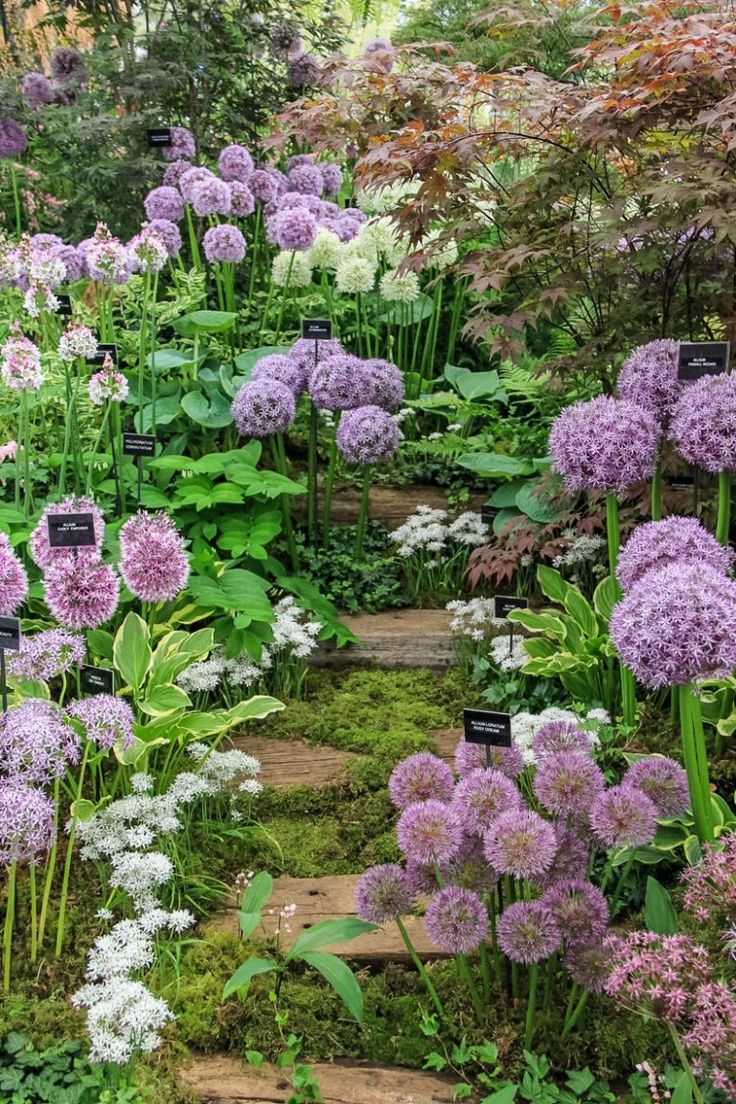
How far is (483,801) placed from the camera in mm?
1815

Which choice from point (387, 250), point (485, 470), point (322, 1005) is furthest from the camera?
point (387, 250)

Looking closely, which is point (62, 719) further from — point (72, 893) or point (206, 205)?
point (206, 205)

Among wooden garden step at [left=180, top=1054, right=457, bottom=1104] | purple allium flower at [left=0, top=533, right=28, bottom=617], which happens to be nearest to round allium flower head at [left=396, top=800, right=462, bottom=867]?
wooden garden step at [left=180, top=1054, right=457, bottom=1104]

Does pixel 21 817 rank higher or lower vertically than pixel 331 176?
lower

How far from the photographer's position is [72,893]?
2.43m

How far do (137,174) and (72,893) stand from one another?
156 inches

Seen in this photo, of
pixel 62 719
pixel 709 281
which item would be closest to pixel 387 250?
pixel 709 281

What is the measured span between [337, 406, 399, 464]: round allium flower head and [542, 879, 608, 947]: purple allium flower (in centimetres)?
207

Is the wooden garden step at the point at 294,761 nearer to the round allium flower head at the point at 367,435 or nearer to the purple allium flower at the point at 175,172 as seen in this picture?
the round allium flower head at the point at 367,435

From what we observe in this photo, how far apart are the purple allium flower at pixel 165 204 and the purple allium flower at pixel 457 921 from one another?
3734 millimetres

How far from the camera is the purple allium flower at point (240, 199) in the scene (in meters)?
4.51

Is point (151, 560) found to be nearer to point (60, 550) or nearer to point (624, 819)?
point (60, 550)

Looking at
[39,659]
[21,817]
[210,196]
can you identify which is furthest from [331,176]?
[21,817]

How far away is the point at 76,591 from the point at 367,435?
1468 mm
